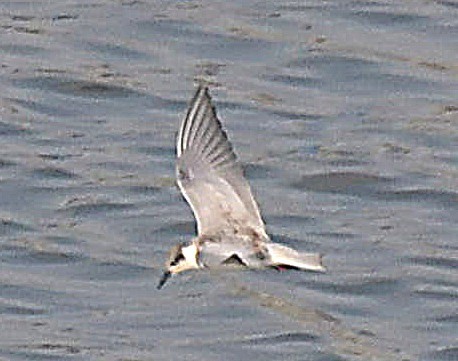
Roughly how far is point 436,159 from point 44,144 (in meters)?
1.99

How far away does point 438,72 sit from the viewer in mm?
14180

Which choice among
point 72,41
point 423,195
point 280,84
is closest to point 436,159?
point 423,195

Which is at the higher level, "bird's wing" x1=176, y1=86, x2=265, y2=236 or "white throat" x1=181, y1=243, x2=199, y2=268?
"bird's wing" x1=176, y1=86, x2=265, y2=236

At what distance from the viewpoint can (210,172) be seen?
34.9ft

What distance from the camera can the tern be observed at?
33.4 ft

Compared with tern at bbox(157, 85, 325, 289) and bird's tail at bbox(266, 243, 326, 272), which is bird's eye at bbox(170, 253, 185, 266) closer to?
tern at bbox(157, 85, 325, 289)

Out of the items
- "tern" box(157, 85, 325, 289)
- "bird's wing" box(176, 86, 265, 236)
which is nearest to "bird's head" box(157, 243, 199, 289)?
"tern" box(157, 85, 325, 289)

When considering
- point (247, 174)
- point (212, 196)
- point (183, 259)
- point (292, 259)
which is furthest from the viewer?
point (247, 174)

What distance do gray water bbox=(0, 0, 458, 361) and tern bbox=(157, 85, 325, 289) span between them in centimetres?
97

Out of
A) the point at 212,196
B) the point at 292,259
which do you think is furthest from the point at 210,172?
the point at 292,259

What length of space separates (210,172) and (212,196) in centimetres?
10

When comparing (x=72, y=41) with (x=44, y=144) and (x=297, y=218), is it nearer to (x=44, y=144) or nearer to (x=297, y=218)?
(x=44, y=144)

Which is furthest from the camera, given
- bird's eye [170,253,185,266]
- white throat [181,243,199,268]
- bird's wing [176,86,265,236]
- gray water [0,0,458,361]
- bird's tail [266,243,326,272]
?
gray water [0,0,458,361]

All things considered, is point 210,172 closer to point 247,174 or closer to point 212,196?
point 212,196
